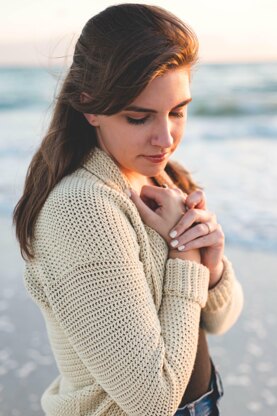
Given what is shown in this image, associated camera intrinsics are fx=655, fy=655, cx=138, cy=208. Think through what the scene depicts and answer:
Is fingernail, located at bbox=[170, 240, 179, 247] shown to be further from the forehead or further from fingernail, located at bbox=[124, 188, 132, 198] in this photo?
the forehead

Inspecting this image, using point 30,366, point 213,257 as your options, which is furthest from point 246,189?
point 213,257

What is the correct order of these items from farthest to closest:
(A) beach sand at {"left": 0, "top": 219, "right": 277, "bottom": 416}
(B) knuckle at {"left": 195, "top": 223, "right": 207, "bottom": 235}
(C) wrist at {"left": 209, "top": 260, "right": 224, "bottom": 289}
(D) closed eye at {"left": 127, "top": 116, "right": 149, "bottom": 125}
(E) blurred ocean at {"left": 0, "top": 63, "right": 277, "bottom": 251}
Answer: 1. (E) blurred ocean at {"left": 0, "top": 63, "right": 277, "bottom": 251}
2. (A) beach sand at {"left": 0, "top": 219, "right": 277, "bottom": 416}
3. (C) wrist at {"left": 209, "top": 260, "right": 224, "bottom": 289}
4. (B) knuckle at {"left": 195, "top": 223, "right": 207, "bottom": 235}
5. (D) closed eye at {"left": 127, "top": 116, "right": 149, "bottom": 125}

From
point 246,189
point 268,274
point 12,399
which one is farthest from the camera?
point 246,189

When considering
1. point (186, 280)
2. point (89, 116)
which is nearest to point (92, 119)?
point (89, 116)

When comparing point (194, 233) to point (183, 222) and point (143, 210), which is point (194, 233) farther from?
point (143, 210)

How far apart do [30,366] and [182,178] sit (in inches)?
58.9

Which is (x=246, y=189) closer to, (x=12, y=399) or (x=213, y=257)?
(x=12, y=399)

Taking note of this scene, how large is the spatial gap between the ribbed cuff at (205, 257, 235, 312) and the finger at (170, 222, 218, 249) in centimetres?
21

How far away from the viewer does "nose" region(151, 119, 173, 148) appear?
1.54 metres

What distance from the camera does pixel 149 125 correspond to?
1.54 metres

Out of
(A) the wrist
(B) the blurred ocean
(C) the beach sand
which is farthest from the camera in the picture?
(B) the blurred ocean

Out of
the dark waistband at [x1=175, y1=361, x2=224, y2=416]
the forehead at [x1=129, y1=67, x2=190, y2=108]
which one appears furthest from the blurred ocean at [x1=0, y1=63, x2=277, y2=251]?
the dark waistband at [x1=175, y1=361, x2=224, y2=416]

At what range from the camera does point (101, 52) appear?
59.2 inches

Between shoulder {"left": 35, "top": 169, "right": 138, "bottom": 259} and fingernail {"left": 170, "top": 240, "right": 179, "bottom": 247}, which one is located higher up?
shoulder {"left": 35, "top": 169, "right": 138, "bottom": 259}
